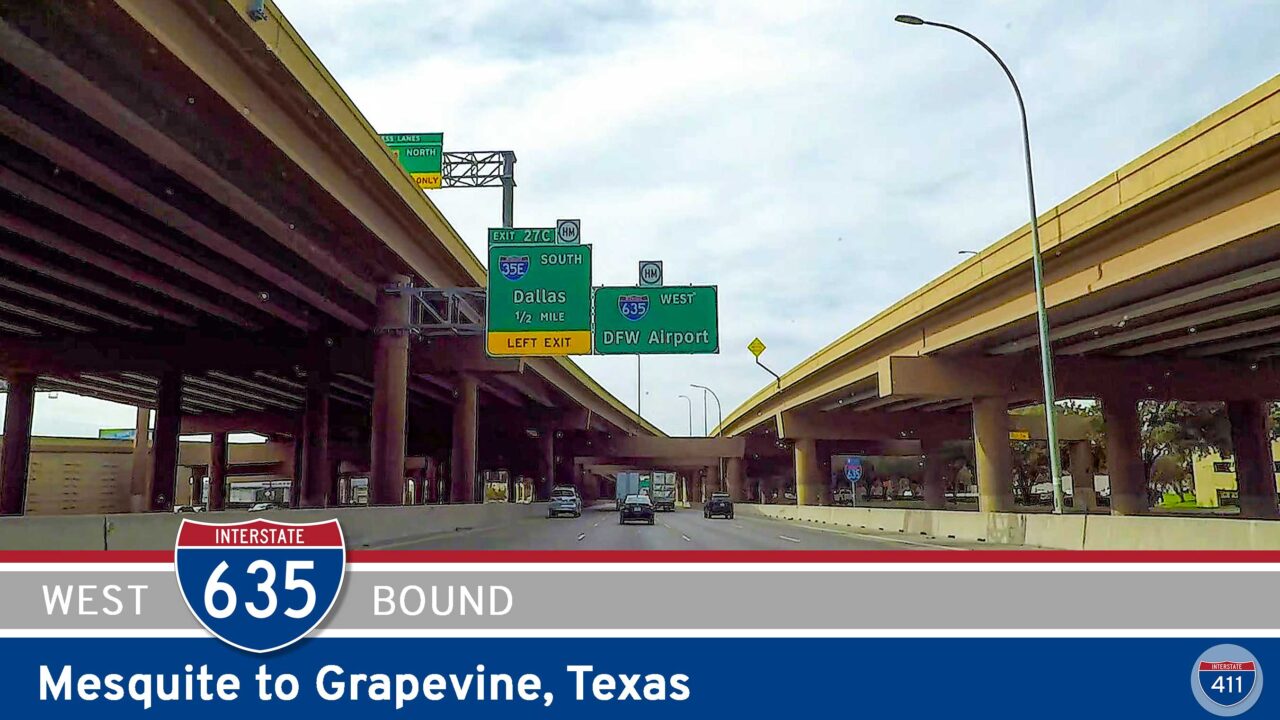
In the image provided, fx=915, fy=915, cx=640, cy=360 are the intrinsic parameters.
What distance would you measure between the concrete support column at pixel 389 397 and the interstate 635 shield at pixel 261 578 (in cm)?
2742

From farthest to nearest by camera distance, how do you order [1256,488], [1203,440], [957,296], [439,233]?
[1203,440] < [1256,488] < [957,296] < [439,233]

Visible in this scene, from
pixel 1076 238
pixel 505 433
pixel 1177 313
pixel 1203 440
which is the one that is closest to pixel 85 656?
pixel 1076 238

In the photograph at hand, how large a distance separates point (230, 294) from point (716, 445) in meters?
61.2

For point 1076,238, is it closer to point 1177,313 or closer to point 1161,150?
point 1161,150

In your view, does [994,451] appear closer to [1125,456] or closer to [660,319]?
[1125,456]

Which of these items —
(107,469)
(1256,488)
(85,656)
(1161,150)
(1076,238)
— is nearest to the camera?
(85,656)

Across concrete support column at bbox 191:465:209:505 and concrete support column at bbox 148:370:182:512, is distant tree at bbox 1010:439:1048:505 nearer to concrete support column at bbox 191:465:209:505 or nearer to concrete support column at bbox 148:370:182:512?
concrete support column at bbox 148:370:182:512

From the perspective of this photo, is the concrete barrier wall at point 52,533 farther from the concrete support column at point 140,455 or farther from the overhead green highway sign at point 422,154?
the concrete support column at point 140,455

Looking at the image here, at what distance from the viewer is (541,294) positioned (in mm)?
27344

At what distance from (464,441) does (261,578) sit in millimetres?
44737

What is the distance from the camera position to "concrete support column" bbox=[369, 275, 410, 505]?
31.2 m

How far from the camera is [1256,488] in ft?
152

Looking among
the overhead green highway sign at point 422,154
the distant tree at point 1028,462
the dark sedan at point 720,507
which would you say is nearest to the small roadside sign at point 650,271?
the overhead green highway sign at point 422,154

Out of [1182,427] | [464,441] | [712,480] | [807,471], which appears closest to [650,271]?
[464,441]
